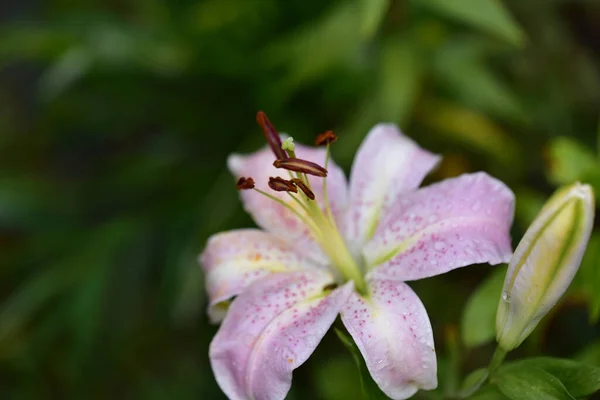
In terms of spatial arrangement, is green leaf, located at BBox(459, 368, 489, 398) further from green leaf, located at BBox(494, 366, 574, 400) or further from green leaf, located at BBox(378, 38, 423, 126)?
green leaf, located at BBox(378, 38, 423, 126)

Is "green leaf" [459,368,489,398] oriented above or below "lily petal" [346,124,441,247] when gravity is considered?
below

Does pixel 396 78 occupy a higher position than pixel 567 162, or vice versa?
pixel 396 78

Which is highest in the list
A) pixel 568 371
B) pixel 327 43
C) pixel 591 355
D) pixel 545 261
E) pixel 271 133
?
pixel 327 43

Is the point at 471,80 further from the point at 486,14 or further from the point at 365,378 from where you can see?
the point at 365,378

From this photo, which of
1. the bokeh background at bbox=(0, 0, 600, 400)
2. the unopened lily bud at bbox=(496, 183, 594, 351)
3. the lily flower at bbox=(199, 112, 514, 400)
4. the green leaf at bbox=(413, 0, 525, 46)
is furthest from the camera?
the bokeh background at bbox=(0, 0, 600, 400)

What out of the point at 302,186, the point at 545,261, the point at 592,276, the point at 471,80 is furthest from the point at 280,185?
the point at 471,80

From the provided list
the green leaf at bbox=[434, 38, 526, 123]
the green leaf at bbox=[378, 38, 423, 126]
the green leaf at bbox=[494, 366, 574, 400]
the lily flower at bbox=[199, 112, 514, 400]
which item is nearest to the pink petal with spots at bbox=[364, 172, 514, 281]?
the lily flower at bbox=[199, 112, 514, 400]

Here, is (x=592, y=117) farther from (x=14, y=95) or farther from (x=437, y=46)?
(x=14, y=95)

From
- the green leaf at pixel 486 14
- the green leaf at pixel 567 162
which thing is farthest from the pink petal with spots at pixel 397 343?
the green leaf at pixel 486 14
